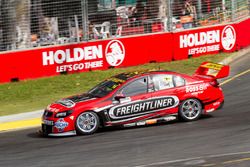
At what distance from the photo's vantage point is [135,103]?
15766 mm

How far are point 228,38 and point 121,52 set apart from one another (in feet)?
15.5

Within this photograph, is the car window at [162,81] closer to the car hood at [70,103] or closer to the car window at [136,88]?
the car window at [136,88]

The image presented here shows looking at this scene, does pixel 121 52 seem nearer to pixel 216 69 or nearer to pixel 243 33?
pixel 243 33

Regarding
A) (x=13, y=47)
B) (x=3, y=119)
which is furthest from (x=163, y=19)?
(x=3, y=119)

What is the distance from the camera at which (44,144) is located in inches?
587

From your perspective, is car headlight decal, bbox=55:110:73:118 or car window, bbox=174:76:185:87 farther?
car window, bbox=174:76:185:87

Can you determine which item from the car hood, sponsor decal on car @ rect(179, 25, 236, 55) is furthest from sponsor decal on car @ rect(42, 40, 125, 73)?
the car hood

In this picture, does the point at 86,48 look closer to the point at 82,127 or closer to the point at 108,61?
the point at 108,61

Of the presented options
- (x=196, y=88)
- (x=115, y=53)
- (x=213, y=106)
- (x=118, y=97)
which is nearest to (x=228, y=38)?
(x=115, y=53)

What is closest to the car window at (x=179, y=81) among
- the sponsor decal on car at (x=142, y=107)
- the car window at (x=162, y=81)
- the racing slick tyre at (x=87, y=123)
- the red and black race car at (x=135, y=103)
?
the red and black race car at (x=135, y=103)

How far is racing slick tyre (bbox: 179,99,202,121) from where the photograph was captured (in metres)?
16.2

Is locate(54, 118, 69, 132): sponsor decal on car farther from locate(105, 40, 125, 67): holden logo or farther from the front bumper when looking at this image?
locate(105, 40, 125, 67): holden logo

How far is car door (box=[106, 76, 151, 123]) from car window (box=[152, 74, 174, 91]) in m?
0.23

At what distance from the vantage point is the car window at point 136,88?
1584cm
